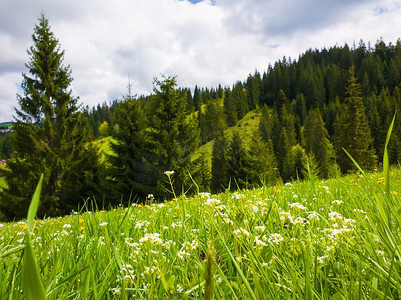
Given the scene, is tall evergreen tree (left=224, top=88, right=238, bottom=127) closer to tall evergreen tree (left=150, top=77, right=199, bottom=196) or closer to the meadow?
tall evergreen tree (left=150, top=77, right=199, bottom=196)

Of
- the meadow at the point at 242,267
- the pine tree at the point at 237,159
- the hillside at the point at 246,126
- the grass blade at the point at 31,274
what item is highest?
the hillside at the point at 246,126

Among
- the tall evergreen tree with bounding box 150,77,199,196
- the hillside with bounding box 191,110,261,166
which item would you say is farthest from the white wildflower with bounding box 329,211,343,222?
the hillside with bounding box 191,110,261,166

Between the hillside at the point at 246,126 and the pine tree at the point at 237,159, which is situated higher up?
the hillside at the point at 246,126

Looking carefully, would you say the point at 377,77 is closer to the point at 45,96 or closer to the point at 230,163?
Answer: the point at 230,163

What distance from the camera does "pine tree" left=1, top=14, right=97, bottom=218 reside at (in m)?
21.7

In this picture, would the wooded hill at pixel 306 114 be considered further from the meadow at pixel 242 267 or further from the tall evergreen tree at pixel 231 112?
the meadow at pixel 242 267

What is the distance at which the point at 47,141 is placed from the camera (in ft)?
74.7

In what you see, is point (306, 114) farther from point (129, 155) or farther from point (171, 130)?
point (129, 155)

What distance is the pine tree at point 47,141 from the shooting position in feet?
71.2

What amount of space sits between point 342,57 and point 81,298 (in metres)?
164

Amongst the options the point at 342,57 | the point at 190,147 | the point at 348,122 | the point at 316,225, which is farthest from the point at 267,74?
the point at 316,225

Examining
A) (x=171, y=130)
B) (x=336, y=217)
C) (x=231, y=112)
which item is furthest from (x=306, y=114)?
(x=336, y=217)

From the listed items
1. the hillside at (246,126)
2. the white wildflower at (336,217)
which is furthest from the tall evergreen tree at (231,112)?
the white wildflower at (336,217)

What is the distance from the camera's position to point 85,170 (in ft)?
80.6
